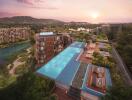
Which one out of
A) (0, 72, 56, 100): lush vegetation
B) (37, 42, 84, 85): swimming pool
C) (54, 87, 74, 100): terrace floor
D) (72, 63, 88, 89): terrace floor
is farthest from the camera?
(37, 42, 84, 85): swimming pool

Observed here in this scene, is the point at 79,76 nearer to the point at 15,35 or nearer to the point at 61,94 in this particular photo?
the point at 61,94

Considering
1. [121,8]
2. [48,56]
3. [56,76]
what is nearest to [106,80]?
[56,76]

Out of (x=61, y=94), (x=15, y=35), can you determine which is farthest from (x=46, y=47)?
(x=61, y=94)

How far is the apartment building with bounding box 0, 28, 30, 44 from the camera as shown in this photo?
9716 mm

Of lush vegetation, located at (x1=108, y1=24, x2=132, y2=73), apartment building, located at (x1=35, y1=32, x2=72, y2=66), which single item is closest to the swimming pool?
apartment building, located at (x1=35, y1=32, x2=72, y2=66)

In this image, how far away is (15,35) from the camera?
11.2 metres

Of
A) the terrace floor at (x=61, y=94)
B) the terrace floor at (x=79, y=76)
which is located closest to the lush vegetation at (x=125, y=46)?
the terrace floor at (x=79, y=76)

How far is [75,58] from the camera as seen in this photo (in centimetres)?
652

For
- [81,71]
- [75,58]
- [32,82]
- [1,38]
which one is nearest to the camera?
[32,82]

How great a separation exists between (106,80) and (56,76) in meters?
1.68

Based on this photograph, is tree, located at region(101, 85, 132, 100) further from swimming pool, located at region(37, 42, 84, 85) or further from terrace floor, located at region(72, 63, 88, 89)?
swimming pool, located at region(37, 42, 84, 85)

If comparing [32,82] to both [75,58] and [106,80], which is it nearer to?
[106,80]

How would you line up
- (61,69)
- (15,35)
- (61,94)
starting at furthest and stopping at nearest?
(15,35), (61,69), (61,94)

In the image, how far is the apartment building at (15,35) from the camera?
972 centimetres
